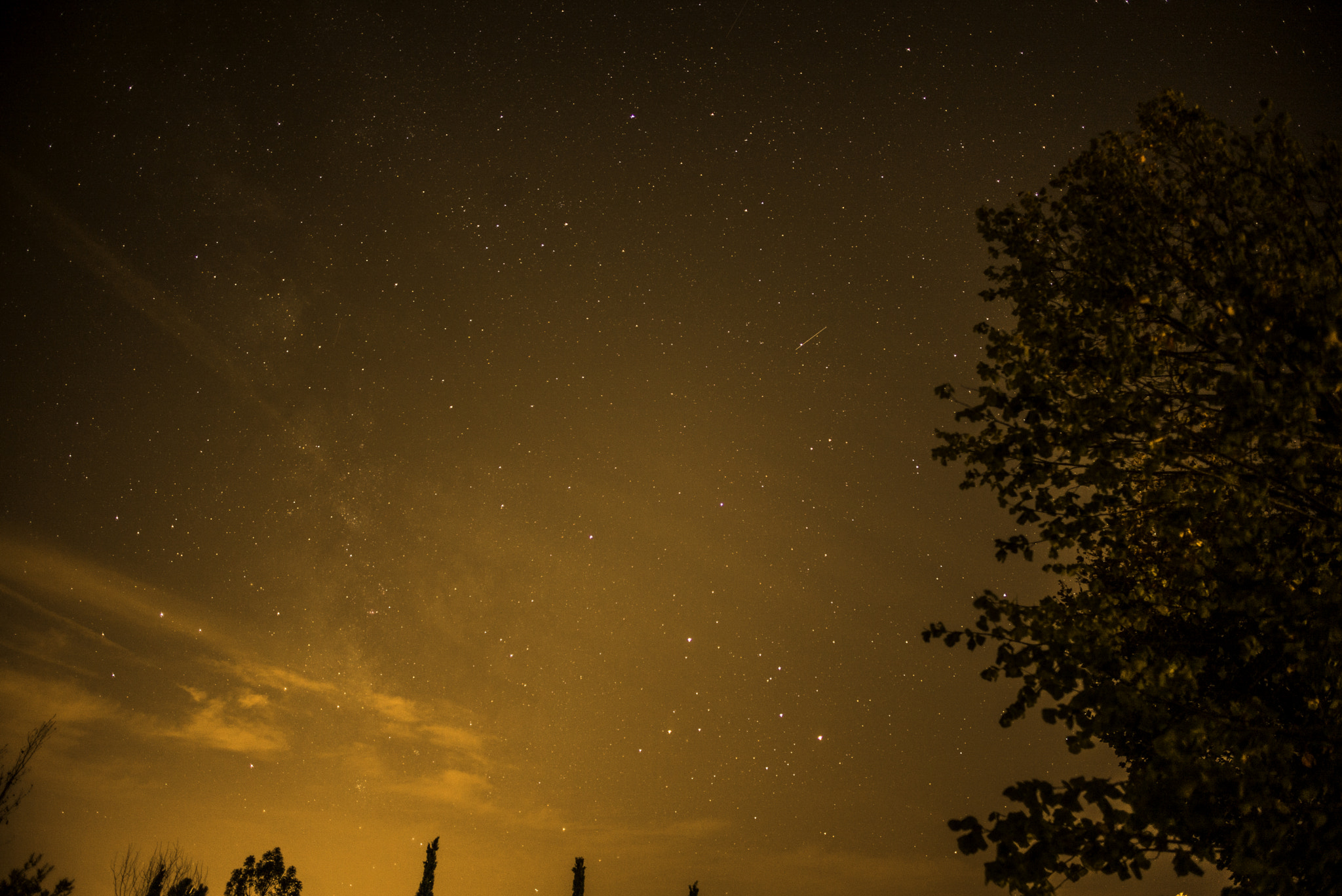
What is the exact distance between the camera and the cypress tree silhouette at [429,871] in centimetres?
5928

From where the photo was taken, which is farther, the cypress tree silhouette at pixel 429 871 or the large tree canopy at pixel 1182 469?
the cypress tree silhouette at pixel 429 871

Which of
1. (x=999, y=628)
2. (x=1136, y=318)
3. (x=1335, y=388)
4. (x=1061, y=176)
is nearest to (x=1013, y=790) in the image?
(x=999, y=628)

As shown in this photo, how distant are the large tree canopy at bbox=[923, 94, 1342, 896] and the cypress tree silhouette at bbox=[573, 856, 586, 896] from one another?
63.8 metres

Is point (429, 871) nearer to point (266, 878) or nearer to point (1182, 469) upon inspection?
point (266, 878)

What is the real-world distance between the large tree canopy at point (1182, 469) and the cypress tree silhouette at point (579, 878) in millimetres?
63754

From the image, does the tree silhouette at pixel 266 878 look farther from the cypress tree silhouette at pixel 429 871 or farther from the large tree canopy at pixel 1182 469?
the large tree canopy at pixel 1182 469

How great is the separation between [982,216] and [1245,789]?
5.69 meters

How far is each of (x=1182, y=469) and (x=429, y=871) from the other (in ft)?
231

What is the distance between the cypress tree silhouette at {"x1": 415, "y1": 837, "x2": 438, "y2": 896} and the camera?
59281 mm

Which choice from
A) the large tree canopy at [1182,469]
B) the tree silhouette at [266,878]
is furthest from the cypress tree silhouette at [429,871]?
the large tree canopy at [1182,469]

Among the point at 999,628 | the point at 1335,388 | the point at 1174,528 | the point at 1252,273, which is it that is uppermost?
the point at 1252,273

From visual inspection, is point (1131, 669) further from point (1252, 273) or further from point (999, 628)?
point (1252, 273)

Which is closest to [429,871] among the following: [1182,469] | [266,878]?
[266,878]

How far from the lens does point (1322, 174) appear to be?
629cm
